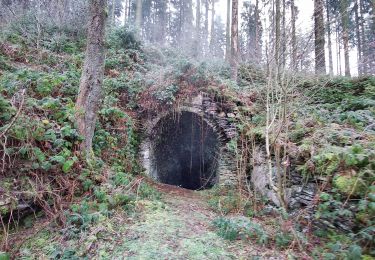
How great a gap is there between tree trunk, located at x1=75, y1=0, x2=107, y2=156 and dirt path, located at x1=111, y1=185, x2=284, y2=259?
2060 mm

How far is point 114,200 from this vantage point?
440 centimetres

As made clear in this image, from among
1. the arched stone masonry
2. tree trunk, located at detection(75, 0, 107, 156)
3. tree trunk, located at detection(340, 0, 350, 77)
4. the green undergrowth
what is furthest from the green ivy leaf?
tree trunk, located at detection(340, 0, 350, 77)

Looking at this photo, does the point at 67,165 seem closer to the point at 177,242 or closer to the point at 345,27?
the point at 177,242

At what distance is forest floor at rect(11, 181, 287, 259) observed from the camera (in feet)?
11.0

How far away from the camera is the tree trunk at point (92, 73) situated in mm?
5305

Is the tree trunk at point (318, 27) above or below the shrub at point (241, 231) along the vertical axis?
above

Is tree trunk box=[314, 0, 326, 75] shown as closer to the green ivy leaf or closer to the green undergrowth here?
the green undergrowth

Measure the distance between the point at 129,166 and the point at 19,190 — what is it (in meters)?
3.58

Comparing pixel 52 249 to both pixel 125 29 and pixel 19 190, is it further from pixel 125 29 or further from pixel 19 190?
pixel 125 29

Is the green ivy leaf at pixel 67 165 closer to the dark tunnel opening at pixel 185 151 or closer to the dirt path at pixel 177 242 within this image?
the dirt path at pixel 177 242

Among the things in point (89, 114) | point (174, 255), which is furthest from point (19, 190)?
point (174, 255)

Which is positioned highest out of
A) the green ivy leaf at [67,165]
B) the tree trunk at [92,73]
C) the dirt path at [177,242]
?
the tree trunk at [92,73]

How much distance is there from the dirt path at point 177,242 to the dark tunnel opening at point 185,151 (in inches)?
175

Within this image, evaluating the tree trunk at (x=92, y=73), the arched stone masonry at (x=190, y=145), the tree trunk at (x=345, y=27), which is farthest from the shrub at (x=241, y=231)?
the tree trunk at (x=345, y=27)
